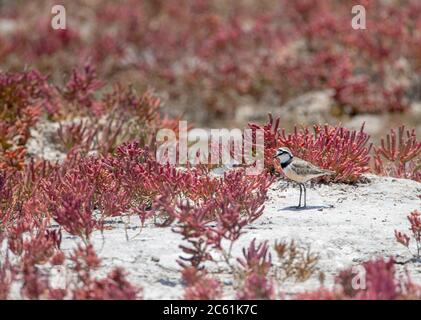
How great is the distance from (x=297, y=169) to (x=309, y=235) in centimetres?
84

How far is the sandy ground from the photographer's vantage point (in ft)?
22.6

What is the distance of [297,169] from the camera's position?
26.7 feet

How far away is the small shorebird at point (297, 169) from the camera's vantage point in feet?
26.7

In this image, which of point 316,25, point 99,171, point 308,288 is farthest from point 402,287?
point 316,25

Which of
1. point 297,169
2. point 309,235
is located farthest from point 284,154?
point 309,235

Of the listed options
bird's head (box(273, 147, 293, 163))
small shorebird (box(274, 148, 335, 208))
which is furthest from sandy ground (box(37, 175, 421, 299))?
bird's head (box(273, 147, 293, 163))

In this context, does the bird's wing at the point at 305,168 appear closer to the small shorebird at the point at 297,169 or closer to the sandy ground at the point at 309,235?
Result: the small shorebird at the point at 297,169

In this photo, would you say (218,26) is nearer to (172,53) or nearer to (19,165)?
(172,53)

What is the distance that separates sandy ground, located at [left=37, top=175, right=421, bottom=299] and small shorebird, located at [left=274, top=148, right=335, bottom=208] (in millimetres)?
284

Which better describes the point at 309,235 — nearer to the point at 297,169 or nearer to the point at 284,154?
the point at 297,169

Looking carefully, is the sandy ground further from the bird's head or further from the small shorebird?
the bird's head

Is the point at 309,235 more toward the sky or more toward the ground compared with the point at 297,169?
more toward the ground

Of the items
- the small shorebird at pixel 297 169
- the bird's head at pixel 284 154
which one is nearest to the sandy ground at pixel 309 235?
the small shorebird at pixel 297 169

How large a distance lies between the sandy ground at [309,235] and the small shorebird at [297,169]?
0.28 metres
